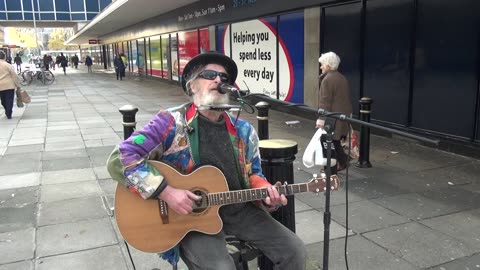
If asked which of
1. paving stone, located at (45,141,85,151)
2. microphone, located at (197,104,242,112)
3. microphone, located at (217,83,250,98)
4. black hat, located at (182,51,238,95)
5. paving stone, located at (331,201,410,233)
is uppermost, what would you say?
black hat, located at (182,51,238,95)

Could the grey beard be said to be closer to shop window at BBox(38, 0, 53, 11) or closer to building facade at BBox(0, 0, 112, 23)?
building facade at BBox(0, 0, 112, 23)

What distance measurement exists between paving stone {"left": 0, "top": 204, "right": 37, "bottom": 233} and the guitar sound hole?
257 centimetres

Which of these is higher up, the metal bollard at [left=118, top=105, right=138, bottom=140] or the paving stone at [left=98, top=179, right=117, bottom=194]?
the metal bollard at [left=118, top=105, right=138, bottom=140]

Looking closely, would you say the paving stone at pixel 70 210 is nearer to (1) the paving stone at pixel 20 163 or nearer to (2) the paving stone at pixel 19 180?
(2) the paving stone at pixel 19 180

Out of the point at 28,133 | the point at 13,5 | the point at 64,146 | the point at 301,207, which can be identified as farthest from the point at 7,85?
the point at 13,5

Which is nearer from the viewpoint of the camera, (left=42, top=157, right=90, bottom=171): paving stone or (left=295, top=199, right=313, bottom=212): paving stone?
(left=295, top=199, right=313, bottom=212): paving stone

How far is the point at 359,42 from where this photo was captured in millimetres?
8805

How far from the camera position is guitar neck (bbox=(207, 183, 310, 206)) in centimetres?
249

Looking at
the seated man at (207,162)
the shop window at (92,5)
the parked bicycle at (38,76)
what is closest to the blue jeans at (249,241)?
the seated man at (207,162)

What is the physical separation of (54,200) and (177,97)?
11.5m

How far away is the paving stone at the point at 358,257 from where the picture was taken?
3.42 meters

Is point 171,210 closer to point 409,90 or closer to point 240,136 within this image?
point 240,136

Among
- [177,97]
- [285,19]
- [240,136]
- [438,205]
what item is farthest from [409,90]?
[177,97]

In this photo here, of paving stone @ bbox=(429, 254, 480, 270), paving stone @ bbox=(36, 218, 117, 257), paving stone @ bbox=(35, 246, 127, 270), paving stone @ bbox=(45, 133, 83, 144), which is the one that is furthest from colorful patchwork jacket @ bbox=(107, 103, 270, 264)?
paving stone @ bbox=(45, 133, 83, 144)
